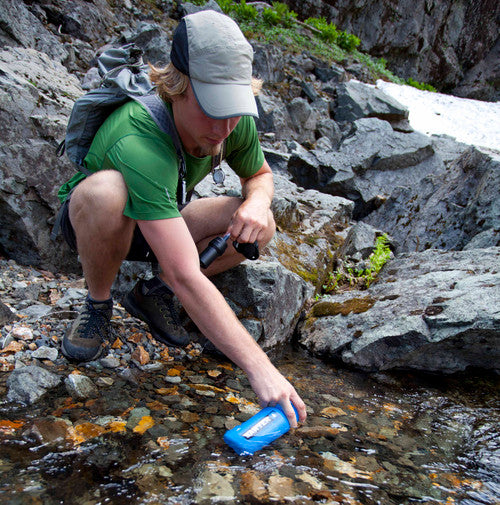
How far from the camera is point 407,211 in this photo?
7980mm

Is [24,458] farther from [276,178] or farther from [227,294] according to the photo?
[276,178]

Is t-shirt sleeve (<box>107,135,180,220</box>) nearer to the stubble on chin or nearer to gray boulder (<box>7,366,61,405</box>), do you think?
the stubble on chin

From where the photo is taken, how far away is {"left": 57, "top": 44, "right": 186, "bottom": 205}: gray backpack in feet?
8.95

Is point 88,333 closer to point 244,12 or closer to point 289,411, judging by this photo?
point 289,411

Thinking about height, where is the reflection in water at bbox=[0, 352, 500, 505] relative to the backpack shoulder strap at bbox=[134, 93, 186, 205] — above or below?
below

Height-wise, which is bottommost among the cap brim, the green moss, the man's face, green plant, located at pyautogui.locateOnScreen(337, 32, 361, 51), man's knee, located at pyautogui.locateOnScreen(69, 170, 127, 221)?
the green moss

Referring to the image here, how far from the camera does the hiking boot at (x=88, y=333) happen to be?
310 cm

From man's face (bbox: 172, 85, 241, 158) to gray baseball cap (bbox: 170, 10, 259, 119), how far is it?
4.8 inches

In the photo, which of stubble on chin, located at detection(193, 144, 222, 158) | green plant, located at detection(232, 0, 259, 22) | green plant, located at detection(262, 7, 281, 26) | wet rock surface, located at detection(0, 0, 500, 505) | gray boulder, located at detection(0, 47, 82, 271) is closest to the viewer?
wet rock surface, located at detection(0, 0, 500, 505)

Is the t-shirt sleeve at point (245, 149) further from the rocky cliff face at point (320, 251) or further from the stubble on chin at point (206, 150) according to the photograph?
the rocky cliff face at point (320, 251)

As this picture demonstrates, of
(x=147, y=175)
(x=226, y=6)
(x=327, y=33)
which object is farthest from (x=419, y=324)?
(x=327, y=33)

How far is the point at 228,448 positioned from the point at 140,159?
173cm

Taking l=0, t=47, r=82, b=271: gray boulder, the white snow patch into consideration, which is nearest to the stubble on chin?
l=0, t=47, r=82, b=271: gray boulder

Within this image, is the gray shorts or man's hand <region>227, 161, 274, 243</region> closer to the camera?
man's hand <region>227, 161, 274, 243</region>
